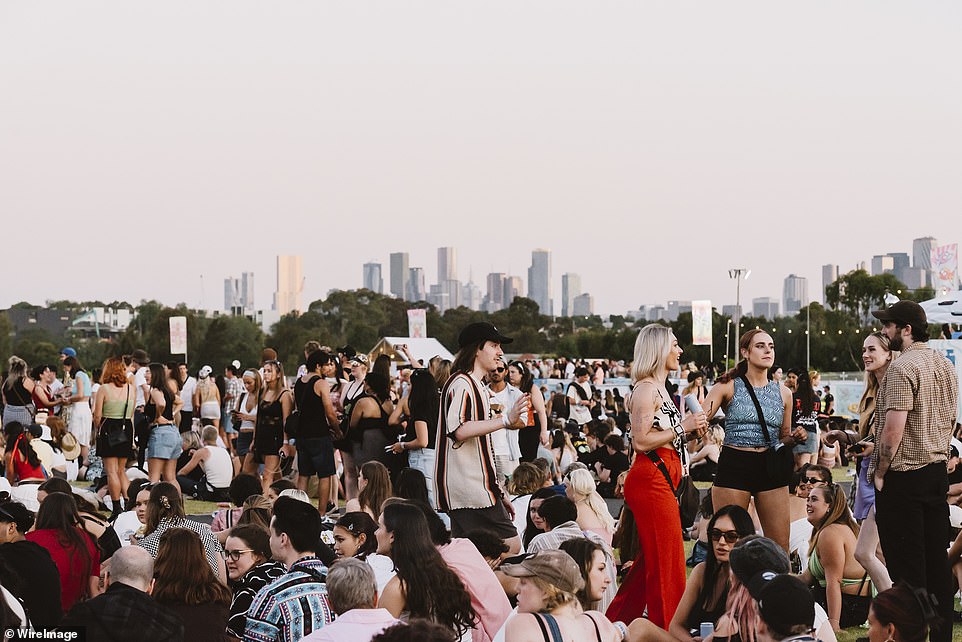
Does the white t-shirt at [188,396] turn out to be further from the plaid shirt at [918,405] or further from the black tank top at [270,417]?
the plaid shirt at [918,405]

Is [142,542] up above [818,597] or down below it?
above

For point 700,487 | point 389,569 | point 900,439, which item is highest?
point 900,439

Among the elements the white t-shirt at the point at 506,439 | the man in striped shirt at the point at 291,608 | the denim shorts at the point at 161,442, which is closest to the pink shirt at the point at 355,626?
the man in striped shirt at the point at 291,608

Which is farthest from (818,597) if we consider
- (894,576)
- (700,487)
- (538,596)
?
(700,487)

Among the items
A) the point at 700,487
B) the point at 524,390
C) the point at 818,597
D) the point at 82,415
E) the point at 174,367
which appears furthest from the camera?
the point at 174,367

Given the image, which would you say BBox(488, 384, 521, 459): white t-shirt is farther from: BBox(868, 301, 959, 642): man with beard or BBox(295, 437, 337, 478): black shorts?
BBox(868, 301, 959, 642): man with beard

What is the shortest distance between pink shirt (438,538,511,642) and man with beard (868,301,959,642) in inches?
76.6

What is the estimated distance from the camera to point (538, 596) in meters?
3.97

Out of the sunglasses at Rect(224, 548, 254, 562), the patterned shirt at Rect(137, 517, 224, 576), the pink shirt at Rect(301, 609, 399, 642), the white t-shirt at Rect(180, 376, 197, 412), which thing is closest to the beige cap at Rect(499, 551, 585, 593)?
the pink shirt at Rect(301, 609, 399, 642)

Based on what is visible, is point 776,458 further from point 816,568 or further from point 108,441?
point 108,441

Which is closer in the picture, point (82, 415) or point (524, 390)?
point (524, 390)

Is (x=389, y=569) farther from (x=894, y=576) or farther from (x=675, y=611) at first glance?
(x=894, y=576)

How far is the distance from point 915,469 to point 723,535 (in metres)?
1.10

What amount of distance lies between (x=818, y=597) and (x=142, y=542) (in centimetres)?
406
